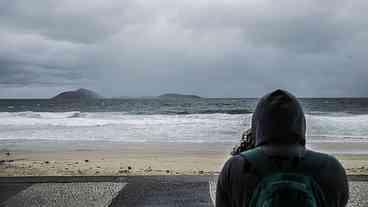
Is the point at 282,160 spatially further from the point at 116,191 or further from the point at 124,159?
Answer: the point at 124,159

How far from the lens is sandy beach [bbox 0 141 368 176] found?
8.61 metres

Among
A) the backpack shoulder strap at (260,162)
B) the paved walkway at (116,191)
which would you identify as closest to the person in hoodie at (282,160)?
the backpack shoulder strap at (260,162)

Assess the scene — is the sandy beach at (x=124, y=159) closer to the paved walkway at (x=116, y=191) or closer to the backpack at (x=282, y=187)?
the paved walkway at (x=116, y=191)

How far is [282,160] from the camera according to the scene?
4.80ft

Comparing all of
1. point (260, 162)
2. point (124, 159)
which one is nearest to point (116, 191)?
point (260, 162)

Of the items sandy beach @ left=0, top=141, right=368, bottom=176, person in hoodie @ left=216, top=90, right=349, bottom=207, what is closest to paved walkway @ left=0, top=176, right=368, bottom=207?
sandy beach @ left=0, top=141, right=368, bottom=176

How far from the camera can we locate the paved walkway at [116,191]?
529cm

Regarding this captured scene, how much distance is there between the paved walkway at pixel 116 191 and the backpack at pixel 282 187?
376 cm

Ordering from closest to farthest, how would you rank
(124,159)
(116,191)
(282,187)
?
(282,187), (116,191), (124,159)

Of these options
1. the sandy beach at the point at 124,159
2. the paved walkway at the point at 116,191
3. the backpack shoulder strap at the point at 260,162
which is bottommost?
the sandy beach at the point at 124,159

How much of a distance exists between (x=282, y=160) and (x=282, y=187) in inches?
4.0

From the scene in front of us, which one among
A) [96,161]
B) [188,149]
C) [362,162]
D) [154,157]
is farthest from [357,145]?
[96,161]

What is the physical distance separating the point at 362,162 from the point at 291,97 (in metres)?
9.41

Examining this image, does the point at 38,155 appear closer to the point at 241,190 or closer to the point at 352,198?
the point at 352,198
